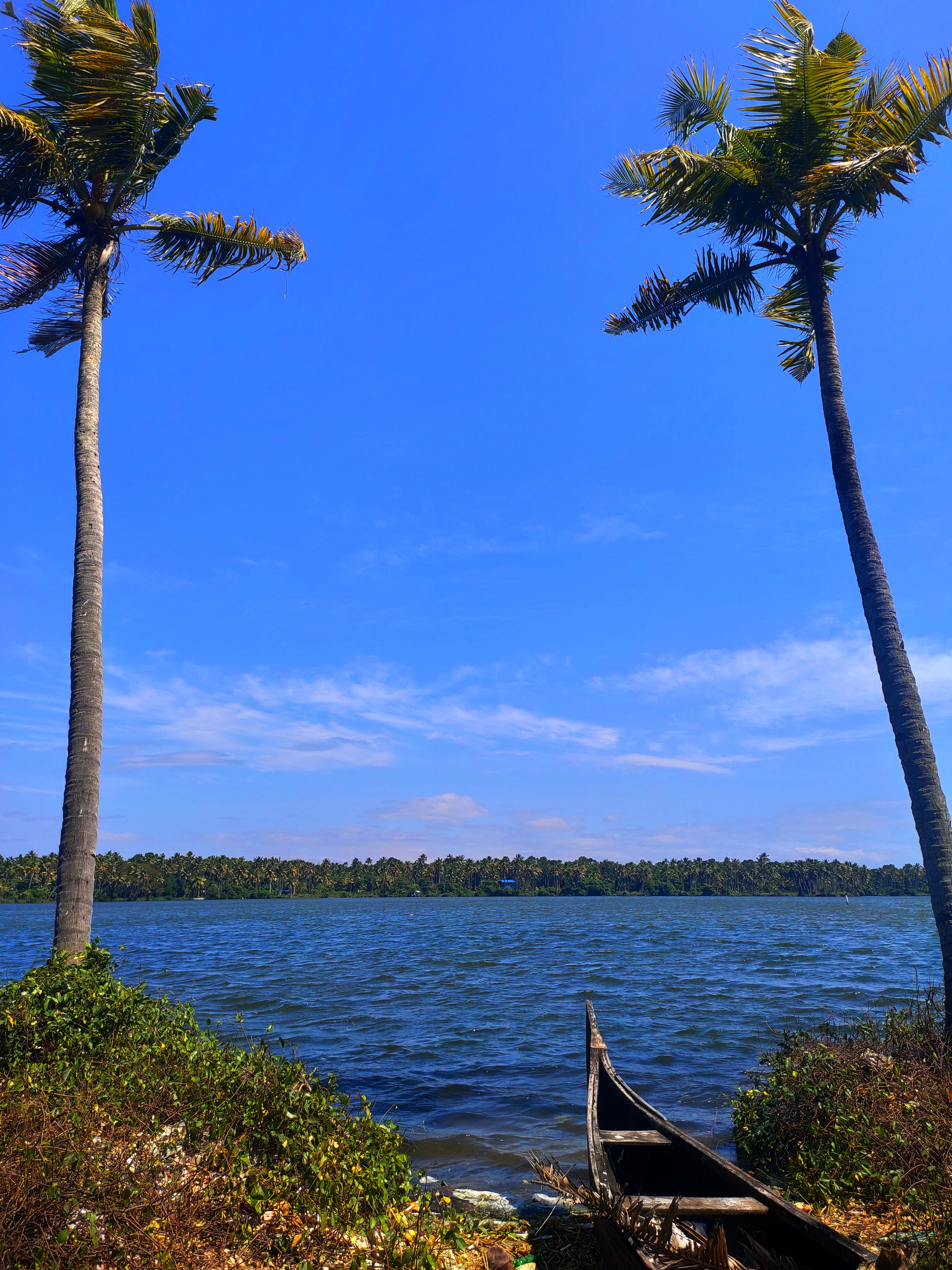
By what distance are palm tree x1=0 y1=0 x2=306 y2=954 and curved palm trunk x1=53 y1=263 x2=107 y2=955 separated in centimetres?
2

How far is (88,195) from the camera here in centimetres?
1259

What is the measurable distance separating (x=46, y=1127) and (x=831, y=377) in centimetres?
1380

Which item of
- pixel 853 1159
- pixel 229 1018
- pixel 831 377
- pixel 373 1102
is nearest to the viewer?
pixel 853 1159

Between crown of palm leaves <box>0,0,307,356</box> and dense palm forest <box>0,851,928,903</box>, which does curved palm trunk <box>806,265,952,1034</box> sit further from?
dense palm forest <box>0,851,928,903</box>

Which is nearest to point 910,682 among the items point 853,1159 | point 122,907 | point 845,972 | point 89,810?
point 853,1159

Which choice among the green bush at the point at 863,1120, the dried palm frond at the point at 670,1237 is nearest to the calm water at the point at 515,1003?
the green bush at the point at 863,1120

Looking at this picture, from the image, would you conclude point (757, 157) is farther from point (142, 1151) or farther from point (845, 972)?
point (845, 972)

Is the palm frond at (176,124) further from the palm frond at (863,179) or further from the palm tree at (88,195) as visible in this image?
the palm frond at (863,179)

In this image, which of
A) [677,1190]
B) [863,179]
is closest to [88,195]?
[863,179]

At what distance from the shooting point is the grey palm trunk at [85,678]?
10.5 meters

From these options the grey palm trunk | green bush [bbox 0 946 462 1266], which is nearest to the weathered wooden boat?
green bush [bbox 0 946 462 1266]

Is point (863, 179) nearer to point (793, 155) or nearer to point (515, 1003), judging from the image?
point (793, 155)

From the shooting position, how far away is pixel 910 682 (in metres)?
11.0

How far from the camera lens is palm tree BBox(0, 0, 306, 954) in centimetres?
1071
